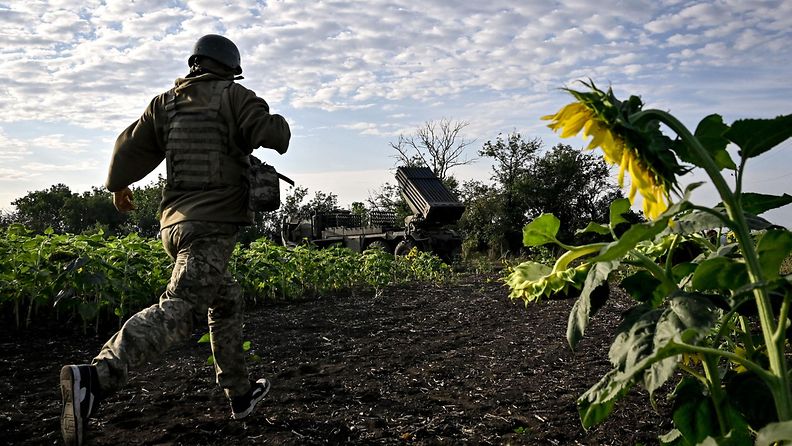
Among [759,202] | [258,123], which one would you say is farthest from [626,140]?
[258,123]

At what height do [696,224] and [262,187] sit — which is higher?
[262,187]

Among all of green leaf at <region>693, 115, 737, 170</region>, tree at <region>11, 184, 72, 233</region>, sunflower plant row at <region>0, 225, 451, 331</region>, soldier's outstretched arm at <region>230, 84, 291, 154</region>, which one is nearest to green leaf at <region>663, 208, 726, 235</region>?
green leaf at <region>693, 115, 737, 170</region>

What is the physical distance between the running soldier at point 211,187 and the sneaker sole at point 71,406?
0.40 m

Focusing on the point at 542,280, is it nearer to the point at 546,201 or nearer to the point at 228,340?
the point at 228,340

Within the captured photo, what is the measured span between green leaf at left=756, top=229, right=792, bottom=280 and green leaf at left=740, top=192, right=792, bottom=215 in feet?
0.81

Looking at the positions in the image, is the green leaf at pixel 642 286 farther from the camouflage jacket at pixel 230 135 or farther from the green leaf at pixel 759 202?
the camouflage jacket at pixel 230 135

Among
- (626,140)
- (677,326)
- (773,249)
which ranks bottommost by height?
(677,326)

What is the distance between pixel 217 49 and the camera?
9.81 feet

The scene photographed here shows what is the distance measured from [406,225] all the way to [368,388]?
11041 millimetres

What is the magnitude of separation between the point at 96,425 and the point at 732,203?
2.80 m

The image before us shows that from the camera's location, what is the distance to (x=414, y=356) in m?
4.07

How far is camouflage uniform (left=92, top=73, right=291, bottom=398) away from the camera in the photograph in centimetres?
274

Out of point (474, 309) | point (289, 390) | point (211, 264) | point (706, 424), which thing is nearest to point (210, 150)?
point (211, 264)

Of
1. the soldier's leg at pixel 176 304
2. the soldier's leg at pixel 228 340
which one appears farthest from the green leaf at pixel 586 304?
the soldier's leg at pixel 228 340
